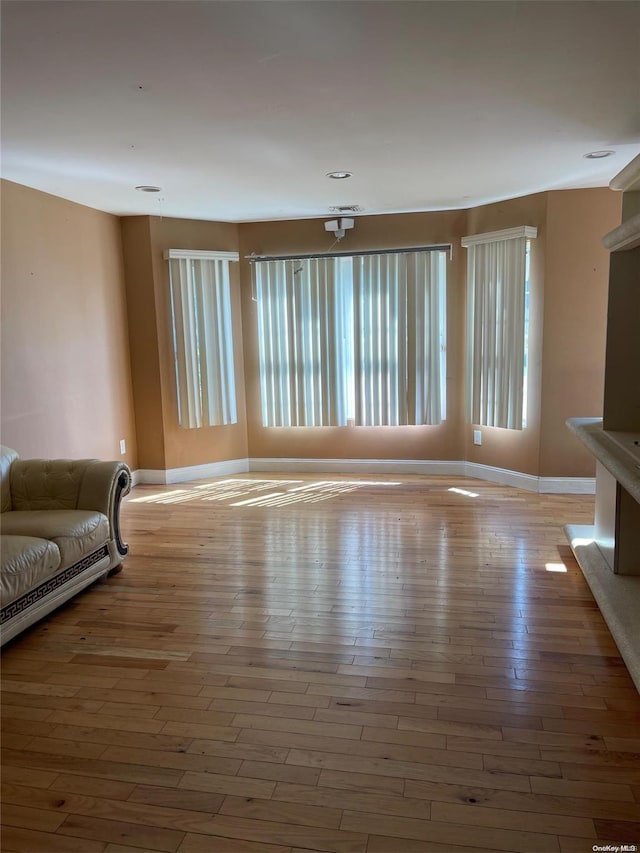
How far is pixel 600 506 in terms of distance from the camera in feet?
10.8

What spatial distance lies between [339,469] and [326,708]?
3.82 metres

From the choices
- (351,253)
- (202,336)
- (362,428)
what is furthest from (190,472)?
(351,253)

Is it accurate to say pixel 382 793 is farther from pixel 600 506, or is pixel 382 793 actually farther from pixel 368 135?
pixel 368 135

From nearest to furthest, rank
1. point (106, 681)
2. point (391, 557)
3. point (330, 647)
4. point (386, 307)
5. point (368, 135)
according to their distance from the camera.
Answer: point (106, 681)
point (330, 647)
point (368, 135)
point (391, 557)
point (386, 307)

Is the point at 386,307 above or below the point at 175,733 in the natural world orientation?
above

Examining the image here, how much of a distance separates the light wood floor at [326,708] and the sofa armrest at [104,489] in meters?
0.43

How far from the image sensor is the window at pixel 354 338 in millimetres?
5402

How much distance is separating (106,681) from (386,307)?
13.3 feet

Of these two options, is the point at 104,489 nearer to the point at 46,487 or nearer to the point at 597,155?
the point at 46,487

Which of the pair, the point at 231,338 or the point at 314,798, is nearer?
the point at 314,798

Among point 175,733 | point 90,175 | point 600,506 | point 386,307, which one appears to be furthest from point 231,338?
point 175,733

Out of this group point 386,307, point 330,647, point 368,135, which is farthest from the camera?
point 386,307

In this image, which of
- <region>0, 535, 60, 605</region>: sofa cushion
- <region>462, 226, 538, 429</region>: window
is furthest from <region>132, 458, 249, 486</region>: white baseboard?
<region>0, 535, 60, 605</region>: sofa cushion

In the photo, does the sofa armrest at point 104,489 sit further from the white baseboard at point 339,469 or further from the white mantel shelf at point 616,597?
the white mantel shelf at point 616,597
